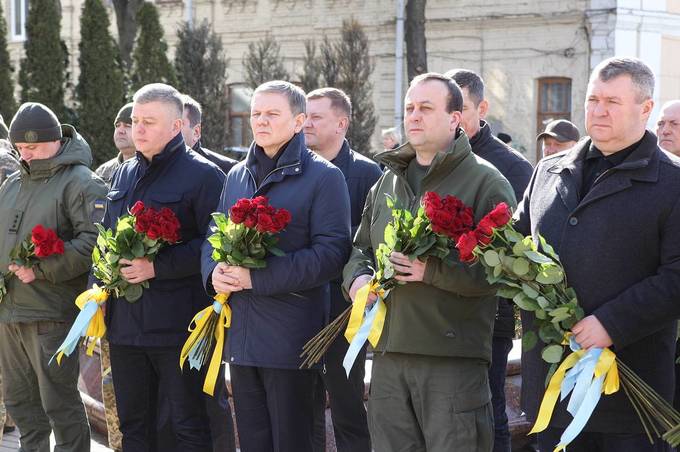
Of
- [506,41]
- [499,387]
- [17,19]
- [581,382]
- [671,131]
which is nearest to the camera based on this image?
[581,382]

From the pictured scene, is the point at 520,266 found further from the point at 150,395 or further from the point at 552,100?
the point at 552,100

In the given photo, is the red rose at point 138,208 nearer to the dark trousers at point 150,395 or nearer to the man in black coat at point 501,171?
the dark trousers at point 150,395

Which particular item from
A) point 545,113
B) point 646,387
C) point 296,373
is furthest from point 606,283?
A: point 545,113

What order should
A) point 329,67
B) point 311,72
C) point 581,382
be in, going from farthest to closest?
point 311,72 → point 329,67 → point 581,382

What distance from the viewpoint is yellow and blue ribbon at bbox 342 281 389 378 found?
463 centimetres

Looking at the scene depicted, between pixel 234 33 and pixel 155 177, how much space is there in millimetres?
22067

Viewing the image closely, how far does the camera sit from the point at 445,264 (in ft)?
14.5

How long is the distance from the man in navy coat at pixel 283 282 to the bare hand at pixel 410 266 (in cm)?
65

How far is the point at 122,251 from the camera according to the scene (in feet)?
17.8

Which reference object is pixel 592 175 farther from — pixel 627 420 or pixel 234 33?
pixel 234 33

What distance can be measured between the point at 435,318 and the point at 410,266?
0.31 metres

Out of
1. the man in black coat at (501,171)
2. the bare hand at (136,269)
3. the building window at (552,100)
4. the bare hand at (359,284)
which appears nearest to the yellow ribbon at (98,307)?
the bare hand at (136,269)

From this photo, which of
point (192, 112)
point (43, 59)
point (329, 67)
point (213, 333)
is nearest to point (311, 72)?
point (329, 67)

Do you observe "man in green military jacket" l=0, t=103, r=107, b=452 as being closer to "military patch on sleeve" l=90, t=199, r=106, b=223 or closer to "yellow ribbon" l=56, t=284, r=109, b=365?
"military patch on sleeve" l=90, t=199, r=106, b=223
